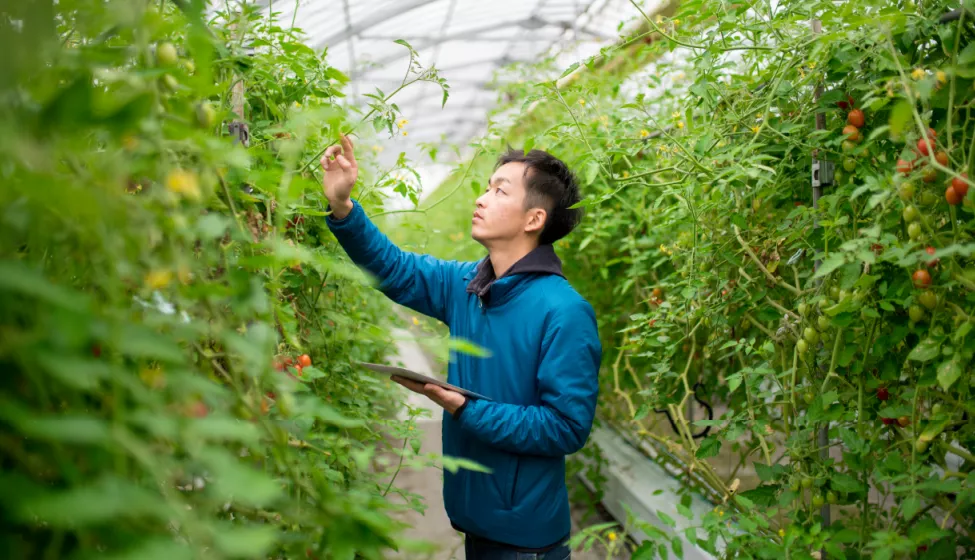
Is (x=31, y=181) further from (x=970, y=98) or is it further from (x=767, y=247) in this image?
(x=767, y=247)

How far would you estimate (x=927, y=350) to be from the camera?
104 centimetres

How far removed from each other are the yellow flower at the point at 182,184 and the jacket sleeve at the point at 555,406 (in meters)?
0.95

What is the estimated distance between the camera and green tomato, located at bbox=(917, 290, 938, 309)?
3.49ft

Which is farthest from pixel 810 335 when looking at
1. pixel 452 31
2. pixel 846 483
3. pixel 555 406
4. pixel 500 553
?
pixel 452 31

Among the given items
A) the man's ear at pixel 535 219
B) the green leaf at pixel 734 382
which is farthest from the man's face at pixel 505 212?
the green leaf at pixel 734 382

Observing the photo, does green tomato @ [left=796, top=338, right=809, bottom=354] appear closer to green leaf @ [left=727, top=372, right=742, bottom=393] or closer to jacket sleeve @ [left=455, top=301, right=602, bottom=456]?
green leaf @ [left=727, top=372, right=742, bottom=393]

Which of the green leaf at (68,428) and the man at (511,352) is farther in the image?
the man at (511,352)

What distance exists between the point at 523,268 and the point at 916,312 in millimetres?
757

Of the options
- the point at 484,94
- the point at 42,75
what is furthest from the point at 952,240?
the point at 484,94

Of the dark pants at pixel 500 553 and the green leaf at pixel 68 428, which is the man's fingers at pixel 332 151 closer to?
the dark pants at pixel 500 553

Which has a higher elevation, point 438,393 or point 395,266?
point 395,266

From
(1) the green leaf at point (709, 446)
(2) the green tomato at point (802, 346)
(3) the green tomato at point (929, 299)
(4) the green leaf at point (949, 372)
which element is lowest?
(1) the green leaf at point (709, 446)

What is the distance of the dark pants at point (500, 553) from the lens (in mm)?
1437

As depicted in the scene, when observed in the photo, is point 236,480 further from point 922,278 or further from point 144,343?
point 922,278
